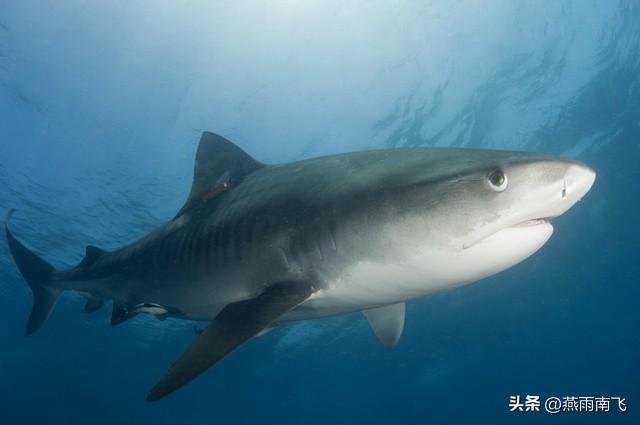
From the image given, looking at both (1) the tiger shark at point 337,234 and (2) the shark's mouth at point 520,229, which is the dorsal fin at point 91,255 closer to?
(1) the tiger shark at point 337,234

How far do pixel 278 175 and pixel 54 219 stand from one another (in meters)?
17.0

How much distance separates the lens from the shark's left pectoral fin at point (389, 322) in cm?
525

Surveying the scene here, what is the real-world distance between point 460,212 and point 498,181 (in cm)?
27

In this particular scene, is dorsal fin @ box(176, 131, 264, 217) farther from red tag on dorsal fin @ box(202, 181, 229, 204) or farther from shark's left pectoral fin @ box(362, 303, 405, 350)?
shark's left pectoral fin @ box(362, 303, 405, 350)

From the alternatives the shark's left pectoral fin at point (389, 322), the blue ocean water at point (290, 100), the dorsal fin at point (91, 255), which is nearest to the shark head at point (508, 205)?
the shark's left pectoral fin at point (389, 322)

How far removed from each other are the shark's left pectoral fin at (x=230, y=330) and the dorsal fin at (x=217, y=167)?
1.87 metres

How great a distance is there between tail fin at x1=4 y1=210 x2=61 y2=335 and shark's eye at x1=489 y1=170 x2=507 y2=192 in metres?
6.74

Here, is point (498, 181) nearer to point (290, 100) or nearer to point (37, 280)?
point (37, 280)

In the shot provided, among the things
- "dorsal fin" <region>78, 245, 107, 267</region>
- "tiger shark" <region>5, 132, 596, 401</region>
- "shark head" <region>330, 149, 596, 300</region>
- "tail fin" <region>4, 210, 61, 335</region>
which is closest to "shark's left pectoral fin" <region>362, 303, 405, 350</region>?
"tiger shark" <region>5, 132, 596, 401</region>

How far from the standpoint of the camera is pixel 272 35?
39.4 ft

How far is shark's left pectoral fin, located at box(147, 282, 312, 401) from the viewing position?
2.48 metres

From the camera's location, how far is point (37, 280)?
653cm

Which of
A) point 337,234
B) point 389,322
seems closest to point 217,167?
point 337,234

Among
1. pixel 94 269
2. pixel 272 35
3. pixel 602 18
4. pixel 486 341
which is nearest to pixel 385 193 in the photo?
pixel 94 269
